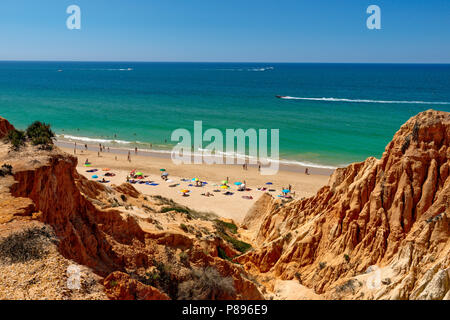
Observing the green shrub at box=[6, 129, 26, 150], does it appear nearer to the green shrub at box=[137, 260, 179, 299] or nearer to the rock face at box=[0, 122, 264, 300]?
the rock face at box=[0, 122, 264, 300]

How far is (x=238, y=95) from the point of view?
125938 millimetres

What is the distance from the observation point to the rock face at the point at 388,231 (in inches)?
544

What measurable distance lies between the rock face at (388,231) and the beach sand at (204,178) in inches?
604

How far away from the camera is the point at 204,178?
47688 mm

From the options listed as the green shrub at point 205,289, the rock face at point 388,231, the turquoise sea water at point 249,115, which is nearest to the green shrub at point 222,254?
the rock face at point 388,231

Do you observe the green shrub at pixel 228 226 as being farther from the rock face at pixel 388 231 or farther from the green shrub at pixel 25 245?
the green shrub at pixel 25 245

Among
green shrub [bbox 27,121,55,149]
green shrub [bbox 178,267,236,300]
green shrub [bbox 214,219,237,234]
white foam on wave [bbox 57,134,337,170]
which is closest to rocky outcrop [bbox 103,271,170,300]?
green shrub [bbox 178,267,236,300]

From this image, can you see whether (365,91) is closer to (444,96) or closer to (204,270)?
(444,96)

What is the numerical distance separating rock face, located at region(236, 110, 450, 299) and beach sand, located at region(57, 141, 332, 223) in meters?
15.3

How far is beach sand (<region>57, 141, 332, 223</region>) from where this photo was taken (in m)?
38.2

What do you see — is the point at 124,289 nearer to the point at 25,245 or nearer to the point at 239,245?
the point at 25,245

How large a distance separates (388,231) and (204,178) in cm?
3331

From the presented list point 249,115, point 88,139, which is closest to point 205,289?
point 88,139

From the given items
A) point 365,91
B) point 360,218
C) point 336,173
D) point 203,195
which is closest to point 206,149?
point 203,195
